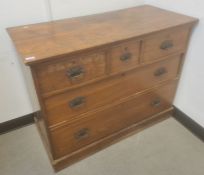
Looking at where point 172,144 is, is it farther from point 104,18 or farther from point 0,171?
point 0,171

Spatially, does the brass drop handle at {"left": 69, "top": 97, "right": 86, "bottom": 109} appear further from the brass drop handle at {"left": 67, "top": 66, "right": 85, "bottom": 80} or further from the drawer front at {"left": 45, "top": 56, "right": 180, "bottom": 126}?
the brass drop handle at {"left": 67, "top": 66, "right": 85, "bottom": 80}

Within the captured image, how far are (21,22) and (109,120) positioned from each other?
2.85 ft

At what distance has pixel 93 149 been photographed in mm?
1518

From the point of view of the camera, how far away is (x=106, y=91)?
132 cm

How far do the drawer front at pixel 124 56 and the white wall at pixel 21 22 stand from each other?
0.49 metres

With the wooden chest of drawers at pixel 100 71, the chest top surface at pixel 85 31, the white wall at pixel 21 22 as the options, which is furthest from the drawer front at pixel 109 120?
the chest top surface at pixel 85 31

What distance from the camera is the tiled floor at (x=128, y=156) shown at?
4.71 ft

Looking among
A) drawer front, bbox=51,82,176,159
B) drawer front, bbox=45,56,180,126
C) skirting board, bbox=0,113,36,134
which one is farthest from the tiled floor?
drawer front, bbox=45,56,180,126

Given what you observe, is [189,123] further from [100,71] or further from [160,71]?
[100,71]

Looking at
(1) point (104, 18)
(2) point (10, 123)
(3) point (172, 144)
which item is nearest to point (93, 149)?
(3) point (172, 144)

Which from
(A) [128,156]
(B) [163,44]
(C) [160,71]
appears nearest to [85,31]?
(B) [163,44]

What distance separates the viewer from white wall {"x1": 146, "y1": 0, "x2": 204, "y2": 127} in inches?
56.1

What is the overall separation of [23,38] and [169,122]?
1308 mm

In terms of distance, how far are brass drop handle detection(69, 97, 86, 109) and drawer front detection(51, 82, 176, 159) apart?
4.6 inches
